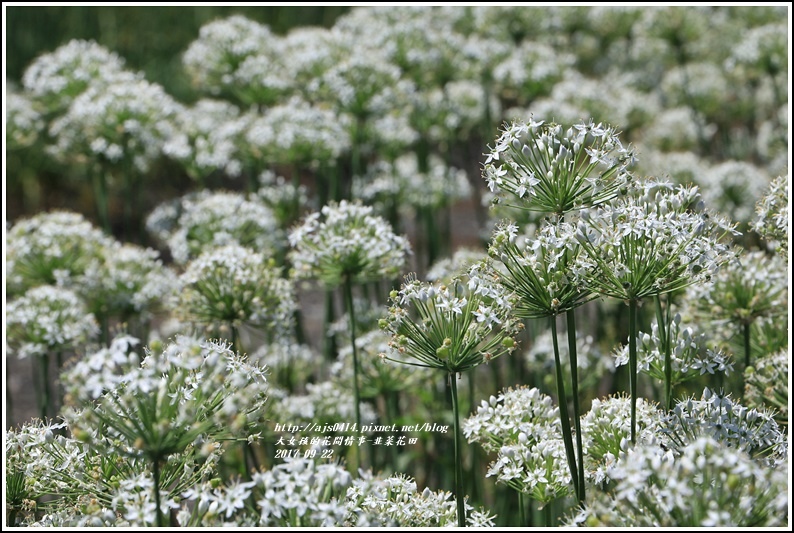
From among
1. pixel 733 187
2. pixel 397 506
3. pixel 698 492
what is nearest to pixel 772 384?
pixel 698 492

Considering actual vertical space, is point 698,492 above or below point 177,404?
below

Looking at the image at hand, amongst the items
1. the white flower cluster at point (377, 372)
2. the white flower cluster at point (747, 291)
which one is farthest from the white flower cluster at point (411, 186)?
the white flower cluster at point (747, 291)

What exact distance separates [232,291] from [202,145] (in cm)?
269

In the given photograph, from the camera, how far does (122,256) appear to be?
6.27 m

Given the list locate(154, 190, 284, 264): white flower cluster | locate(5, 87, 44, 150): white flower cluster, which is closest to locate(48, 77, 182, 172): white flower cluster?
locate(5, 87, 44, 150): white flower cluster

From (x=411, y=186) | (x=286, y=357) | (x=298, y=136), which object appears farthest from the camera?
(x=411, y=186)

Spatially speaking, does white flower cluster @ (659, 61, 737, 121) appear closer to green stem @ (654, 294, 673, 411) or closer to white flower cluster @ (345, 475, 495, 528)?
green stem @ (654, 294, 673, 411)

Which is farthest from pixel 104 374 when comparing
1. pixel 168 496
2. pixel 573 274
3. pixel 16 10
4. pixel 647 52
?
pixel 16 10

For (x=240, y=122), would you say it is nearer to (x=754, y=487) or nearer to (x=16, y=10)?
(x=754, y=487)

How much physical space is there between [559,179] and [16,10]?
13739 millimetres

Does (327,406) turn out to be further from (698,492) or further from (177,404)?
(698,492)

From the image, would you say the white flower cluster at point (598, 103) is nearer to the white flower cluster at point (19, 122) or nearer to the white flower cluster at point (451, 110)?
the white flower cluster at point (451, 110)

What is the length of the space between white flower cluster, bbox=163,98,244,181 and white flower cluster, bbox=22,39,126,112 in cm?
79

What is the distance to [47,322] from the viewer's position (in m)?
5.51
